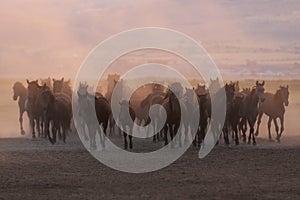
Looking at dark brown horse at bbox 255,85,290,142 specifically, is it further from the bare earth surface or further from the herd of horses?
the bare earth surface

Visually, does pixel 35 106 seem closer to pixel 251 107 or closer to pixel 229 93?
pixel 229 93

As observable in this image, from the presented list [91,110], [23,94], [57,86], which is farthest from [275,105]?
[23,94]

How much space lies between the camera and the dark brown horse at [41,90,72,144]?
90.4 feet

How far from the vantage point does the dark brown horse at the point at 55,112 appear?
2755 centimetres

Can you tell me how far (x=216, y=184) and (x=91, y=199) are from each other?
3.35 metres

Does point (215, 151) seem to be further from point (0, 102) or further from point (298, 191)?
point (0, 102)

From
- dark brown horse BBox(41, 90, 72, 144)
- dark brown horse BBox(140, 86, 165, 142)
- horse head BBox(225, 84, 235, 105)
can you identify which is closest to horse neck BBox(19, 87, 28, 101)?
dark brown horse BBox(41, 90, 72, 144)

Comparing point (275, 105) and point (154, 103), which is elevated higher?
point (154, 103)

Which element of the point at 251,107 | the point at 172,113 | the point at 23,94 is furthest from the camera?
the point at 23,94

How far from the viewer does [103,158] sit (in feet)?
73.8

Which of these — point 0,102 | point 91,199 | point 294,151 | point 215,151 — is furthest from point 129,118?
point 0,102

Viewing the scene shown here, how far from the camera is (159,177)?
18.5 metres

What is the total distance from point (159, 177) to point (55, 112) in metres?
10.4

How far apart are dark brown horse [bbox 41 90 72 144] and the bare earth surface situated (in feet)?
9.80
